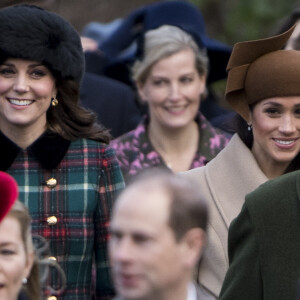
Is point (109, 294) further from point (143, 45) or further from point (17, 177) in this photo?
point (143, 45)

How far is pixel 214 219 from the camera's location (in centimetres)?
712

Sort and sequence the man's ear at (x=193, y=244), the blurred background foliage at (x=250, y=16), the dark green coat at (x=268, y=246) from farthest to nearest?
1. the blurred background foliage at (x=250, y=16)
2. the dark green coat at (x=268, y=246)
3. the man's ear at (x=193, y=244)

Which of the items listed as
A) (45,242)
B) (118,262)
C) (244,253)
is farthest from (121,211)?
(45,242)

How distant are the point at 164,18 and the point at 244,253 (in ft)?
12.4

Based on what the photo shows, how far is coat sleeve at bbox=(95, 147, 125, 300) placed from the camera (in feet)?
23.7

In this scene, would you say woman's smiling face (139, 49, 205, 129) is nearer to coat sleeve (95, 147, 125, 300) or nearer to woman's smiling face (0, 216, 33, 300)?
coat sleeve (95, 147, 125, 300)

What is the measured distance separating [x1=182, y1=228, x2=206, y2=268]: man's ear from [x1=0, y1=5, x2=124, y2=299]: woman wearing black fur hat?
1.74 meters

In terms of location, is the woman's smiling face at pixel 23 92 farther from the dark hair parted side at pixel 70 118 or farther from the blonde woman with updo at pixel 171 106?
the blonde woman with updo at pixel 171 106

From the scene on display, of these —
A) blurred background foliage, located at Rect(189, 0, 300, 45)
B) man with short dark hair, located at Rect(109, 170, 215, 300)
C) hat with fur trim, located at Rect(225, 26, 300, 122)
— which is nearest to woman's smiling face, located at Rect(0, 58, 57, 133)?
hat with fur trim, located at Rect(225, 26, 300, 122)

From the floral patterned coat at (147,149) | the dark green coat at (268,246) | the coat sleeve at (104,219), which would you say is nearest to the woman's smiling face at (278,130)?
the coat sleeve at (104,219)

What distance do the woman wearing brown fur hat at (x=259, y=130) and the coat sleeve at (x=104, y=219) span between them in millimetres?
343

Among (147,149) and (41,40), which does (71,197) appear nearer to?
(41,40)

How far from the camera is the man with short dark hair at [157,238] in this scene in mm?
5203

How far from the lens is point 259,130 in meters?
7.37
